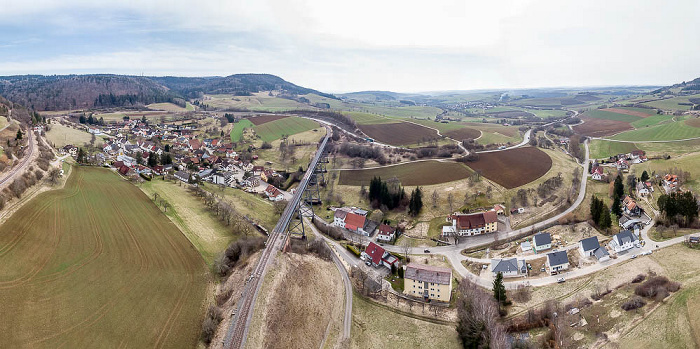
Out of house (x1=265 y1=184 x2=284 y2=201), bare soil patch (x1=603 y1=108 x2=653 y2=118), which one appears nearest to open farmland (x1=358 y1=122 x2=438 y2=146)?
house (x1=265 y1=184 x2=284 y2=201)

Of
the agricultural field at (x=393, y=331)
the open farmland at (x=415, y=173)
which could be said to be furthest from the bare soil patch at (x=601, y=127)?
the agricultural field at (x=393, y=331)

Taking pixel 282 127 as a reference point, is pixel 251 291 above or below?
below

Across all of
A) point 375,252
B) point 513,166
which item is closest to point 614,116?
point 513,166

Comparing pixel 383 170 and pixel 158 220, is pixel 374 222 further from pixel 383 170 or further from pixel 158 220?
pixel 158 220

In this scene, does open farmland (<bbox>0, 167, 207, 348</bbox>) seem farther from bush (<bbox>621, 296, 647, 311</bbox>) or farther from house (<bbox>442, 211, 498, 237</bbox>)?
bush (<bbox>621, 296, 647, 311</bbox>)

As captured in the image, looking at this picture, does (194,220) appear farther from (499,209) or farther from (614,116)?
(614,116)

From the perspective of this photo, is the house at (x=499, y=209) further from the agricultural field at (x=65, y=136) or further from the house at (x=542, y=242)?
the agricultural field at (x=65, y=136)
